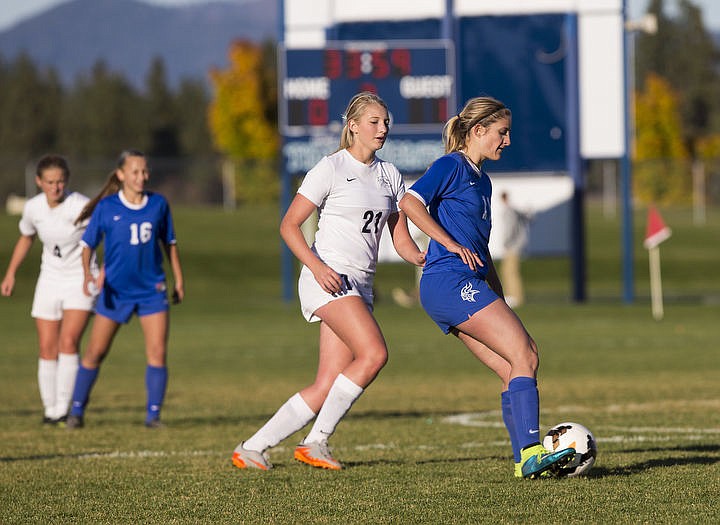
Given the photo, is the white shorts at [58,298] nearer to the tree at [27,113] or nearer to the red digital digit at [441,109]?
the red digital digit at [441,109]

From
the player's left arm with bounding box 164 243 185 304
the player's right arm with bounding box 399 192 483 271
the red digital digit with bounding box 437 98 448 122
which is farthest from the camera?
the red digital digit with bounding box 437 98 448 122

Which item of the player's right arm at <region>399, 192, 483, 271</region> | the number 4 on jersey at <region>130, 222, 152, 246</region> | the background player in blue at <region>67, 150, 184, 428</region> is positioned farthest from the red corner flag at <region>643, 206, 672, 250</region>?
the player's right arm at <region>399, 192, 483, 271</region>

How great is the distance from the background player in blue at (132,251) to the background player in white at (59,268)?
19.7 inches

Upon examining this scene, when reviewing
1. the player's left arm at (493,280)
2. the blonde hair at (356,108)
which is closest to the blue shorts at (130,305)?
the blonde hair at (356,108)

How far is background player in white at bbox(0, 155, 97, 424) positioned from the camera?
1037 centimetres

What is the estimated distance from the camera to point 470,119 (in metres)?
7.10

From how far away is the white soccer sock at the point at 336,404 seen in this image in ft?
23.9

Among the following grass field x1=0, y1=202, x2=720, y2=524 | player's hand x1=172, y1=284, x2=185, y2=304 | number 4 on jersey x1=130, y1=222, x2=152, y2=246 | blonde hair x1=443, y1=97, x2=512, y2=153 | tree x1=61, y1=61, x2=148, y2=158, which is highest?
tree x1=61, y1=61, x2=148, y2=158

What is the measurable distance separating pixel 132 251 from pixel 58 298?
1.04 meters

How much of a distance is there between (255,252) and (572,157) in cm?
1632

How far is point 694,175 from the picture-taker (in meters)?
51.4

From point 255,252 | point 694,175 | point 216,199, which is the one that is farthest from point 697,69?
point 255,252

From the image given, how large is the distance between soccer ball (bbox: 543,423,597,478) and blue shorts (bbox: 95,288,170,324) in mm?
3661

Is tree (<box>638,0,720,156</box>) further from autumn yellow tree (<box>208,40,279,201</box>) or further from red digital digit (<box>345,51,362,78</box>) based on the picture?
red digital digit (<box>345,51,362,78</box>)
